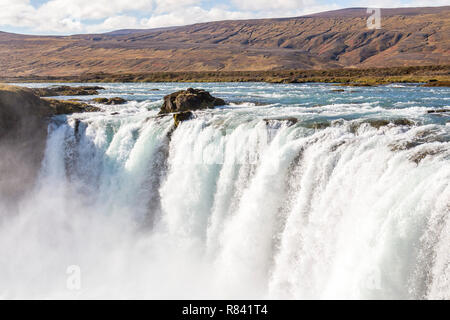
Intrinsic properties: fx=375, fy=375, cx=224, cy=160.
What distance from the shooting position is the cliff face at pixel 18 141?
832 inches

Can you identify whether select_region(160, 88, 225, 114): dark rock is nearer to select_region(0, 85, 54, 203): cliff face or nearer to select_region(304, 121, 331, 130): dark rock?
select_region(0, 85, 54, 203): cliff face

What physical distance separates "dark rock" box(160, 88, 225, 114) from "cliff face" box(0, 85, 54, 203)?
7.70m

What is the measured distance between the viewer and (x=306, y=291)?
1230 cm

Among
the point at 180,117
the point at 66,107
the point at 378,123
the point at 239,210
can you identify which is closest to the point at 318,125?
the point at 378,123

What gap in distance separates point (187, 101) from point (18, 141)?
10390 mm

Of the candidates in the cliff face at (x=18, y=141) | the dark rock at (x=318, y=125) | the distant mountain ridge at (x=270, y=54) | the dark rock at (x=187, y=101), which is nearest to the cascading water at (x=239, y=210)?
the dark rock at (x=318, y=125)

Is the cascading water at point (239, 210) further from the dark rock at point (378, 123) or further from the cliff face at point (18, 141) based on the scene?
the cliff face at point (18, 141)

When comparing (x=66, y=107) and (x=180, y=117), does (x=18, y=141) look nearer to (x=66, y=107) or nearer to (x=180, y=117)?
(x=66, y=107)

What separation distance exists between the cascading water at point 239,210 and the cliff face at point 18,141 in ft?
2.83
